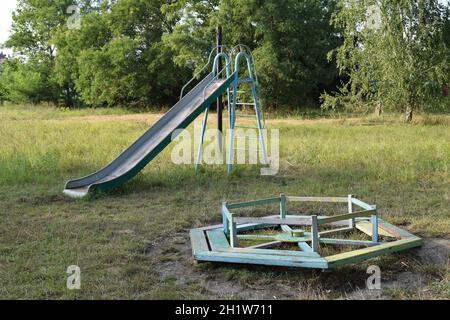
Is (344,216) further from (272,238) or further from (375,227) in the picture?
(272,238)

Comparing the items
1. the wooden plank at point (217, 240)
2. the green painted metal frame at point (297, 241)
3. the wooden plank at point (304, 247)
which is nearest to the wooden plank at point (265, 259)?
the green painted metal frame at point (297, 241)

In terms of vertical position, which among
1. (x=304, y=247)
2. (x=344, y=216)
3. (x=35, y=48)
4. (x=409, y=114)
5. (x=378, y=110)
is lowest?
(x=304, y=247)

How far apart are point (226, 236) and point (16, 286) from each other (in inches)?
75.4

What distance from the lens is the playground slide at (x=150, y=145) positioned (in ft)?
23.1

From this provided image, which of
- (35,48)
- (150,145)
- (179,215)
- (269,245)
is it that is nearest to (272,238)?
(269,245)

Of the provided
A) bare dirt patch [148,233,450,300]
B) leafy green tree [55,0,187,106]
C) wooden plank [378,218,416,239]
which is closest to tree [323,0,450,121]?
leafy green tree [55,0,187,106]

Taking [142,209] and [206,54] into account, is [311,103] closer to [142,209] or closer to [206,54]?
[206,54]

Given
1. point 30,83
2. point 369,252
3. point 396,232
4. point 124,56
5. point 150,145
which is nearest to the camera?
point 369,252

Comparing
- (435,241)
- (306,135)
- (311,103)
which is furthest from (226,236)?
(311,103)

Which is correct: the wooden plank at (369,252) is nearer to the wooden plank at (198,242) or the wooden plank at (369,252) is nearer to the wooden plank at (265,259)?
the wooden plank at (265,259)

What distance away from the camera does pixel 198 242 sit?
174 inches

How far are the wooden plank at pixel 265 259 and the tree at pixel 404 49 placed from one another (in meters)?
13.6

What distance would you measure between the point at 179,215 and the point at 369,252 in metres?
2.44
